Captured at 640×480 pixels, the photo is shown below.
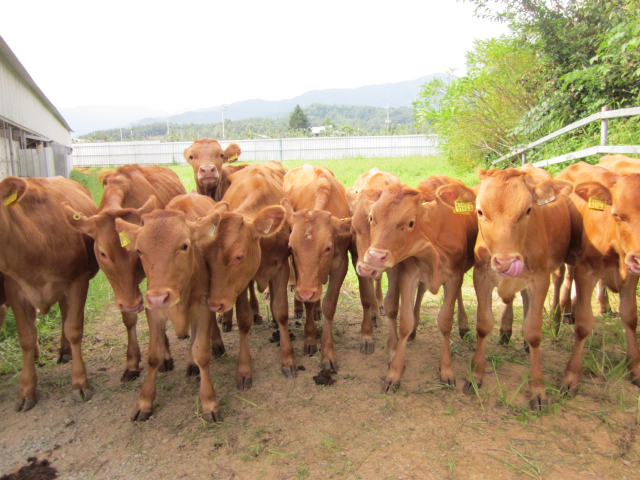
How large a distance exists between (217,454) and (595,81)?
32.3 feet

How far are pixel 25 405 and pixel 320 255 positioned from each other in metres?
2.95

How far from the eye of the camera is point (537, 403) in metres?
3.66

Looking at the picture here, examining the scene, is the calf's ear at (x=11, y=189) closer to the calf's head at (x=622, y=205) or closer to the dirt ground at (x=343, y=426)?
the dirt ground at (x=343, y=426)

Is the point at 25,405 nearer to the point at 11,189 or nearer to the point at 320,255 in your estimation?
the point at 11,189

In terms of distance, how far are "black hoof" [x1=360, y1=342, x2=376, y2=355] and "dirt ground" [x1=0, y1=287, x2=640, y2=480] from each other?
5.1 inches

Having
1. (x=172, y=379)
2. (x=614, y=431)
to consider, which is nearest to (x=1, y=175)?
(x=172, y=379)

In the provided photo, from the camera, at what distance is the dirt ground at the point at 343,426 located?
122 inches

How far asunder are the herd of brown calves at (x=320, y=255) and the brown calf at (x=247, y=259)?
0.04 feet

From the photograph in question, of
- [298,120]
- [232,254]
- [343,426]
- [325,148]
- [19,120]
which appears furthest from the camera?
[298,120]

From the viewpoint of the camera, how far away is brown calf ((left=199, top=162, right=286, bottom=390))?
3.80m

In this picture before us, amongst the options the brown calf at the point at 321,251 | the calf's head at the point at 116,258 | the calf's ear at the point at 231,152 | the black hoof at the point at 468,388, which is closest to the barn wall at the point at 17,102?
the calf's ear at the point at 231,152

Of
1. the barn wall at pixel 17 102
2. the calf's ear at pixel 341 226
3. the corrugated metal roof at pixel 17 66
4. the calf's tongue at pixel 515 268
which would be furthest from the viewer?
the barn wall at pixel 17 102

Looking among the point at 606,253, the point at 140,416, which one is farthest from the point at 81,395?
the point at 606,253

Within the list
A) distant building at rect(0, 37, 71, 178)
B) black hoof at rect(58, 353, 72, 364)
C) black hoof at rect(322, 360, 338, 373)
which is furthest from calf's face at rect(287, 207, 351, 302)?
distant building at rect(0, 37, 71, 178)
